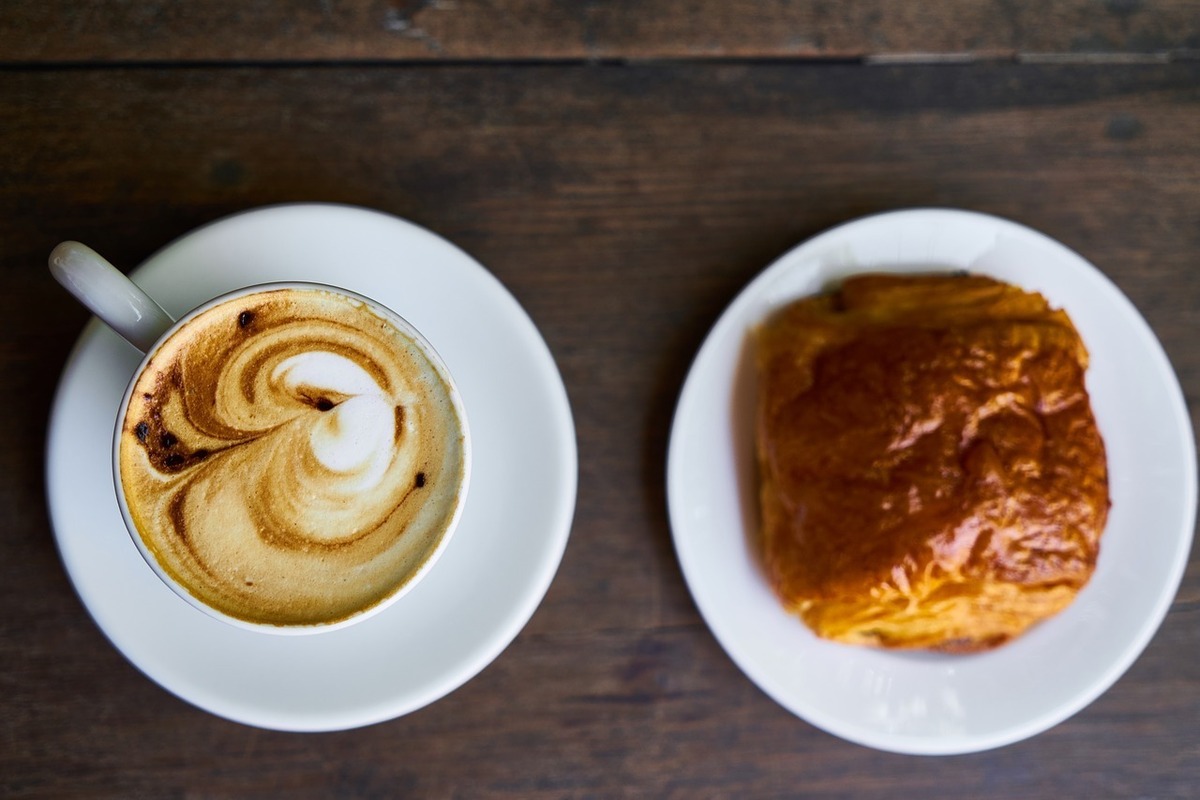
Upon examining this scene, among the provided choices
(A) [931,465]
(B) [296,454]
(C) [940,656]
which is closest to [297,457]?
(B) [296,454]

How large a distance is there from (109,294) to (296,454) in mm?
250

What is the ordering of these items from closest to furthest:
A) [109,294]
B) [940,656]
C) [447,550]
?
[109,294] → [447,550] → [940,656]

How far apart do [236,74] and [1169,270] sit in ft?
4.77

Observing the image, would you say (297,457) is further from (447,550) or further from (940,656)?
(940,656)

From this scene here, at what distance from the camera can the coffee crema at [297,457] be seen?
936 millimetres

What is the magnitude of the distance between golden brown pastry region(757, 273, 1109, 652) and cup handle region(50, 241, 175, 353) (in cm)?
76

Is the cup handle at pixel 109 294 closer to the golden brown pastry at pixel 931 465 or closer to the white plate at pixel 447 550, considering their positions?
the white plate at pixel 447 550

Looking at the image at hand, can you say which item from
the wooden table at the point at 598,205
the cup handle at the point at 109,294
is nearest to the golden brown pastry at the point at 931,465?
the wooden table at the point at 598,205

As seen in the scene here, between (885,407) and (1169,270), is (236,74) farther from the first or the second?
(1169,270)

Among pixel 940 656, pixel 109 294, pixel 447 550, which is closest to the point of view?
pixel 109 294

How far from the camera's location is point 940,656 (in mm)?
1211

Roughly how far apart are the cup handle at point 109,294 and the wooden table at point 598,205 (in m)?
0.37

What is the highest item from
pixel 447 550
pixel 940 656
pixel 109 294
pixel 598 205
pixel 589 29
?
pixel 589 29

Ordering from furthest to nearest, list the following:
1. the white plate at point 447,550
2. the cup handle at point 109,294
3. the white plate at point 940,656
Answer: the white plate at point 940,656
the white plate at point 447,550
the cup handle at point 109,294
